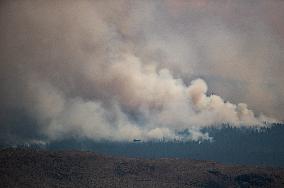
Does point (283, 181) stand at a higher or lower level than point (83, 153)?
lower

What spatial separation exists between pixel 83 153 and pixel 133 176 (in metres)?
29.2

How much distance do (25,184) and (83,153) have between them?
49.2 meters

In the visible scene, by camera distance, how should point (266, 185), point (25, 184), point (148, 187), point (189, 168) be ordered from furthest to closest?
point (189, 168), point (266, 185), point (148, 187), point (25, 184)

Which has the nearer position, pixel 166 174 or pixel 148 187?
pixel 148 187

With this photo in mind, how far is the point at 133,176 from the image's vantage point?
474ft

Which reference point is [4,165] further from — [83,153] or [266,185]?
[266,185]

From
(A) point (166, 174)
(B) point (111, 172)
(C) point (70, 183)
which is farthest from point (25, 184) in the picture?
(A) point (166, 174)

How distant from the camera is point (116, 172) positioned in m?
148

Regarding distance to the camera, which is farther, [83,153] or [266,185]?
[83,153]

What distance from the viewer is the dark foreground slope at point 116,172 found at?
128 meters

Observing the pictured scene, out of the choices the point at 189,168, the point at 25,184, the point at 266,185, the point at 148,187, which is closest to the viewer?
the point at 25,184

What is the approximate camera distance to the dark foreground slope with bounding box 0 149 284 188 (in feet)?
419

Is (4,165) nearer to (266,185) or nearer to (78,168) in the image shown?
(78,168)

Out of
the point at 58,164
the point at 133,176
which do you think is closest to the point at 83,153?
the point at 58,164
